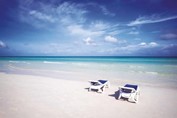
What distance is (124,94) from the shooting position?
680cm

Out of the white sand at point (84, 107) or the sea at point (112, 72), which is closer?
the white sand at point (84, 107)

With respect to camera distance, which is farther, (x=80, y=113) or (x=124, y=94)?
(x=124, y=94)

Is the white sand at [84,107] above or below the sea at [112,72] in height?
below

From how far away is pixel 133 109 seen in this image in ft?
18.8

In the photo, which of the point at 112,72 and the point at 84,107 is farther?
the point at 112,72

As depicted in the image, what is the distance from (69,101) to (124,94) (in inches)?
117

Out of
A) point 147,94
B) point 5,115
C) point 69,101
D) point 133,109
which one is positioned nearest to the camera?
point 5,115

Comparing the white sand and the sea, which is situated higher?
the sea

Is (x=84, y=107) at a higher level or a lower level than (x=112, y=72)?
lower

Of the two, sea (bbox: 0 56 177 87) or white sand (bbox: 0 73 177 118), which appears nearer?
white sand (bbox: 0 73 177 118)

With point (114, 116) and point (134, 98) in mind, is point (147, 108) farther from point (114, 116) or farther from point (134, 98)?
point (114, 116)

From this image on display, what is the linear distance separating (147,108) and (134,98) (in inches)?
46.6

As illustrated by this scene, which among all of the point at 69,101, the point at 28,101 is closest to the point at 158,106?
the point at 69,101

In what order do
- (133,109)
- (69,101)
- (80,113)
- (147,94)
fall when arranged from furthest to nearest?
1. (147,94)
2. (69,101)
3. (133,109)
4. (80,113)
